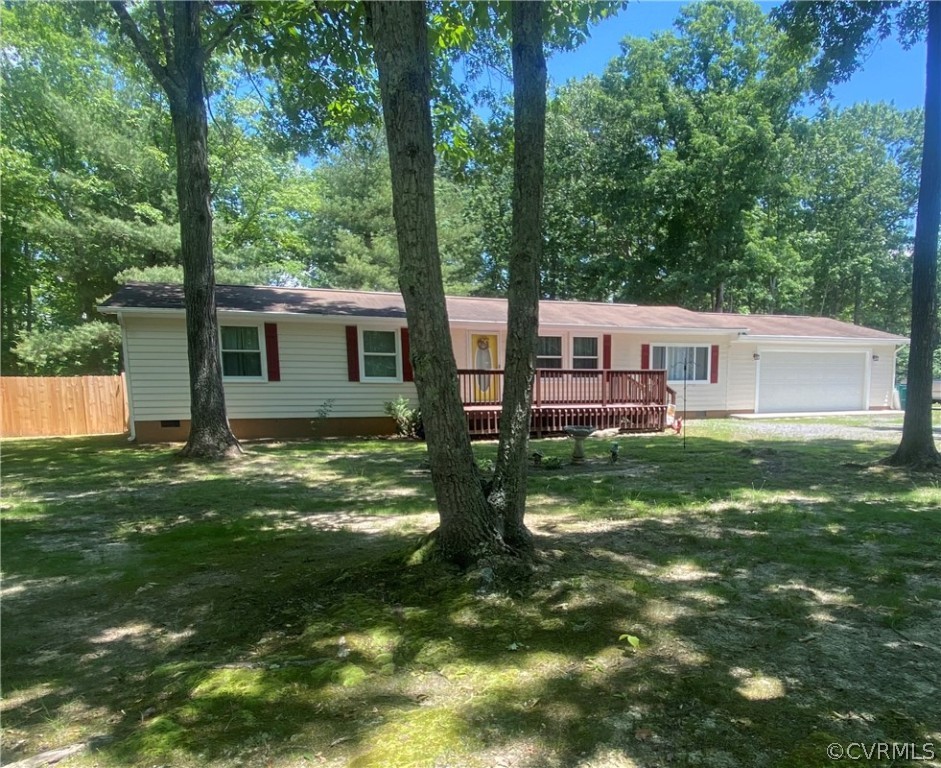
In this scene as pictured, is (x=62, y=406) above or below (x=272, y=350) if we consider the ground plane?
below

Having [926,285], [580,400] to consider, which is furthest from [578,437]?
[926,285]

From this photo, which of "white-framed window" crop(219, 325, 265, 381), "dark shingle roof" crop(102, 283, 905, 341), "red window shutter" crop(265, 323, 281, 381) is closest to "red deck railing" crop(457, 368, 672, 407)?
"dark shingle roof" crop(102, 283, 905, 341)

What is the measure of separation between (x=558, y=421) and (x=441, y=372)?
9.91 meters

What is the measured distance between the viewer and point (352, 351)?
12.7 metres

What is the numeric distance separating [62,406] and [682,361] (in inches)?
695

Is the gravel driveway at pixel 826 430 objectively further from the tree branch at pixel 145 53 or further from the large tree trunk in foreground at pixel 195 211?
the tree branch at pixel 145 53

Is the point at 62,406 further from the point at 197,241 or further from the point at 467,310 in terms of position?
the point at 467,310

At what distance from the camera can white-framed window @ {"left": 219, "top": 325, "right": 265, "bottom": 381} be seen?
1190 centimetres

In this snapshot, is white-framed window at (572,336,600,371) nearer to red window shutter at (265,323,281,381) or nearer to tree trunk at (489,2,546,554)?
red window shutter at (265,323,281,381)

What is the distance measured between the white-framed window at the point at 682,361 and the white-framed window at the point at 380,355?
7.66 metres

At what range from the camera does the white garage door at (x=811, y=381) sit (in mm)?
17453

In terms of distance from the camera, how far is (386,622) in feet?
9.87

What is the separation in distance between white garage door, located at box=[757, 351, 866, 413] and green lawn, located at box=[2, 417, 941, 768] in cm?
1232

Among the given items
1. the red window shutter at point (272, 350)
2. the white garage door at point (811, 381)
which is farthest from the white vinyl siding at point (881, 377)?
the red window shutter at point (272, 350)
